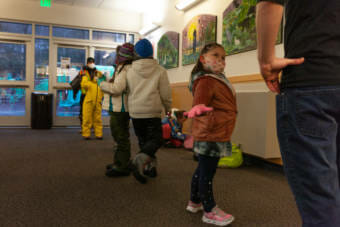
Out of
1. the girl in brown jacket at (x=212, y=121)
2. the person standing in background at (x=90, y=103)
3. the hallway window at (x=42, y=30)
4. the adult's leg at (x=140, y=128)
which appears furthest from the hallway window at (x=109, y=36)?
the girl in brown jacket at (x=212, y=121)

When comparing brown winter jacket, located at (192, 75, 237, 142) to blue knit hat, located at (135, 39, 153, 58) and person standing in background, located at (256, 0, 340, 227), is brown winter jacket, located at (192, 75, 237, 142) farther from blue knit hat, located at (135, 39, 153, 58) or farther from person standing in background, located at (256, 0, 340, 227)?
blue knit hat, located at (135, 39, 153, 58)

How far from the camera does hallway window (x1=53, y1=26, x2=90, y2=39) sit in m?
7.36

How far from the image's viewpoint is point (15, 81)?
281 inches

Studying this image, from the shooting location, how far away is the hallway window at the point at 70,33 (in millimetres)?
7355

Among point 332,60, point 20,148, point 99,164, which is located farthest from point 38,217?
point 20,148

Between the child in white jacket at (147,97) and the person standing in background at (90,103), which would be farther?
the person standing in background at (90,103)

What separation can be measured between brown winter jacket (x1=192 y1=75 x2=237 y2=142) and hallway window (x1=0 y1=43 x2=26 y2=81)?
6802 millimetres

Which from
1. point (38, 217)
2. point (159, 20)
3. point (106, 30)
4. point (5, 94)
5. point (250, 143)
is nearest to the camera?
point (38, 217)

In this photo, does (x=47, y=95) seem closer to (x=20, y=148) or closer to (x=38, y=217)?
(x=20, y=148)

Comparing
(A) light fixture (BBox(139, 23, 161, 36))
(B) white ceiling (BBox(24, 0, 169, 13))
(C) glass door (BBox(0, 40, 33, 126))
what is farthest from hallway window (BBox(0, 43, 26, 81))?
(A) light fixture (BBox(139, 23, 161, 36))

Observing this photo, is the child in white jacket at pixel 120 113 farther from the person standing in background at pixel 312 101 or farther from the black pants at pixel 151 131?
the person standing in background at pixel 312 101

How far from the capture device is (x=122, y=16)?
25.5 feet

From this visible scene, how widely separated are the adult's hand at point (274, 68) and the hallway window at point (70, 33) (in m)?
7.44

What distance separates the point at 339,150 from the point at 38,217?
1.71 metres
